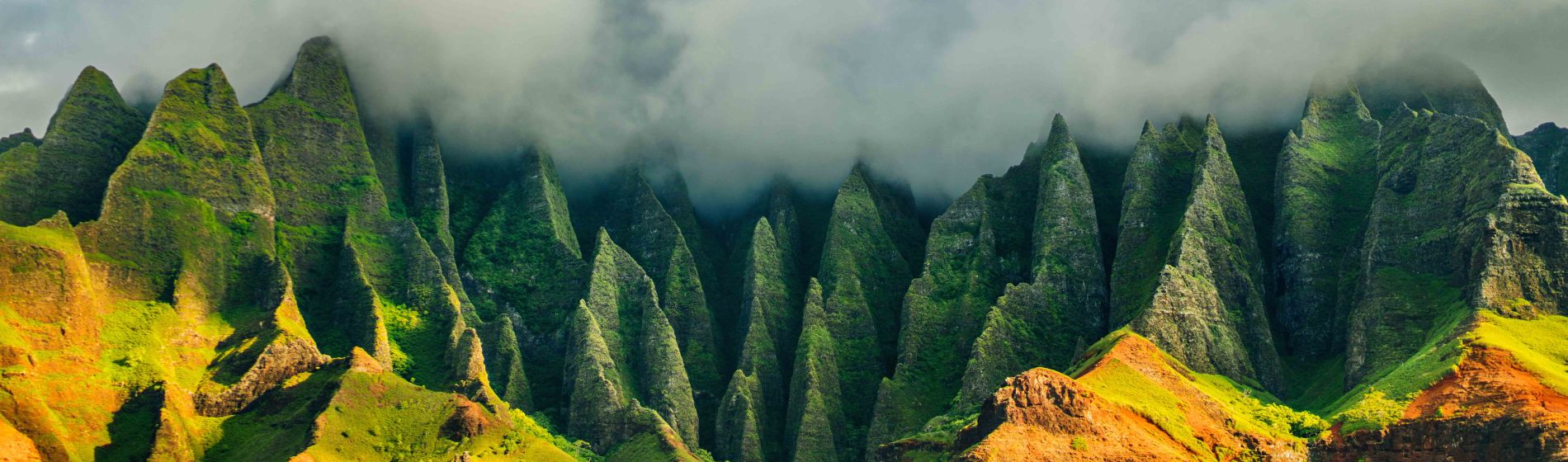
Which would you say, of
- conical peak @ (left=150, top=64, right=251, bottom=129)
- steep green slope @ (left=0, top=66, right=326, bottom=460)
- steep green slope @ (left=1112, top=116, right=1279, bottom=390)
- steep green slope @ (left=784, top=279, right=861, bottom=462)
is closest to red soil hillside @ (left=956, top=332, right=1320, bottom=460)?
steep green slope @ (left=1112, top=116, right=1279, bottom=390)

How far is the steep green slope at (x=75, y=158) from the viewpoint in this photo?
173 metres

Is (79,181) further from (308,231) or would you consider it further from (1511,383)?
(1511,383)

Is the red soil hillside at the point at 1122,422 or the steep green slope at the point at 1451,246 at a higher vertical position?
the steep green slope at the point at 1451,246

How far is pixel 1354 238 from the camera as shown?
19312cm

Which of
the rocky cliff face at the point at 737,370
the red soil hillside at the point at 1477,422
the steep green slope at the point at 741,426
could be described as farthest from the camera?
the steep green slope at the point at 741,426

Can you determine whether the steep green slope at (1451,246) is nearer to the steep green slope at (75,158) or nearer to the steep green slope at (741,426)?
the steep green slope at (741,426)

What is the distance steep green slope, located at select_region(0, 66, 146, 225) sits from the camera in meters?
173

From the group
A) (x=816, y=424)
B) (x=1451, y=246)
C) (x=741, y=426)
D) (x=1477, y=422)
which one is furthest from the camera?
(x=741, y=426)

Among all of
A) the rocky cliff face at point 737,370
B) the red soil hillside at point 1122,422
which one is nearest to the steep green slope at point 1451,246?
the rocky cliff face at point 737,370

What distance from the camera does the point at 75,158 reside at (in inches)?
7141

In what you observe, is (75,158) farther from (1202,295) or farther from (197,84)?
(1202,295)

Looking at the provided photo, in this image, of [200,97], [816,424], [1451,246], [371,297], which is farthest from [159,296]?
[1451,246]

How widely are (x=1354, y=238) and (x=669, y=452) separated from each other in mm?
94166

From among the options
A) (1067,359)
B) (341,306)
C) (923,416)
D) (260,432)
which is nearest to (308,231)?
(341,306)
